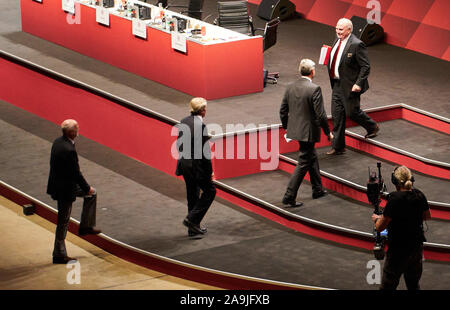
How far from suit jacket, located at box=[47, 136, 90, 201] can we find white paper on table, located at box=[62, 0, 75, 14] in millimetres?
5038

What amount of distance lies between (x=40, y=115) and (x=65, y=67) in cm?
65

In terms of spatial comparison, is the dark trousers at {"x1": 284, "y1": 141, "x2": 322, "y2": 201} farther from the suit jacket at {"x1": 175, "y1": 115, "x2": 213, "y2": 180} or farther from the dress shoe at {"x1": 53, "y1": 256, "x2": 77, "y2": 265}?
the dress shoe at {"x1": 53, "y1": 256, "x2": 77, "y2": 265}

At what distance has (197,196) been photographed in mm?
9398

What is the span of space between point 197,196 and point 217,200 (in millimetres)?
917

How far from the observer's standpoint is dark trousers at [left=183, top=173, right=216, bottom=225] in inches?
363

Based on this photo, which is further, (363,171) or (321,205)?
(363,171)

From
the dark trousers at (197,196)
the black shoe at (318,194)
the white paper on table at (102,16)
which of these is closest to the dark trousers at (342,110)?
the black shoe at (318,194)

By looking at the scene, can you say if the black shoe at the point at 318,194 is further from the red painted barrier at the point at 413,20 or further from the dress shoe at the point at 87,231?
the red painted barrier at the point at 413,20

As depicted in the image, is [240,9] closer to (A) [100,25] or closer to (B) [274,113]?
(A) [100,25]

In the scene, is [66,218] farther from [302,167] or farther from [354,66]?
[354,66]

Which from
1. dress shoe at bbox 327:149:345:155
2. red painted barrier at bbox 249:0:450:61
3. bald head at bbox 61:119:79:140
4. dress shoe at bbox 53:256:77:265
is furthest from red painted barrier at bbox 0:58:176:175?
red painted barrier at bbox 249:0:450:61

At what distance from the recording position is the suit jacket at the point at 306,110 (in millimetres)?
9477

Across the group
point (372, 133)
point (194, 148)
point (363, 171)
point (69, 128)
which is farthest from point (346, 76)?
point (69, 128)
